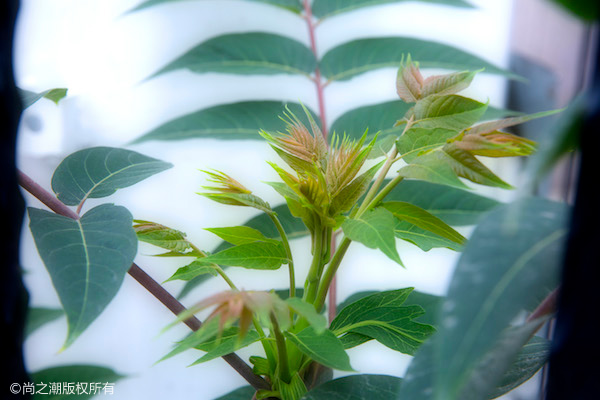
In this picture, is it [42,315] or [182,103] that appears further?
[182,103]

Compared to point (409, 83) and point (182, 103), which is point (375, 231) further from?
point (182, 103)

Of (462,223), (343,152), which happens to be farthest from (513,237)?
(462,223)

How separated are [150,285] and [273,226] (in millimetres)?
158

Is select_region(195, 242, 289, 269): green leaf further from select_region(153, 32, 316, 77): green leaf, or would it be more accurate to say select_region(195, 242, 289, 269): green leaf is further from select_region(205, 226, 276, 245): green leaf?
select_region(153, 32, 316, 77): green leaf

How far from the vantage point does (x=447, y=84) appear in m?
0.23

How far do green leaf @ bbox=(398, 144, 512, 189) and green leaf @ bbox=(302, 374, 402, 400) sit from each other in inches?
4.3

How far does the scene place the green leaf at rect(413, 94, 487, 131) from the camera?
0.70ft

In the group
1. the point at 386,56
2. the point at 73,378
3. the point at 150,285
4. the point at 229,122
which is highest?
the point at 386,56

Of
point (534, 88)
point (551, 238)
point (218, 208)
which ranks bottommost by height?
A: point (218, 208)

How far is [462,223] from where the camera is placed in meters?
0.37

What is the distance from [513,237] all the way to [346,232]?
8cm

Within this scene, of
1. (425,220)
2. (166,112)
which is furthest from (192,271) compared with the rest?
(166,112)

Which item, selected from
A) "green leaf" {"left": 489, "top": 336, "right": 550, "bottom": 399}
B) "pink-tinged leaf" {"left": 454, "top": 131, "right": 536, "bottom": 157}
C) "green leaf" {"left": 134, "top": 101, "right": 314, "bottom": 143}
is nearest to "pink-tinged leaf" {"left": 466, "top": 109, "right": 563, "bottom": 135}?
"pink-tinged leaf" {"left": 454, "top": 131, "right": 536, "bottom": 157}

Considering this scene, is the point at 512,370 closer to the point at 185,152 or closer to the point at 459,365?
the point at 459,365
